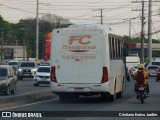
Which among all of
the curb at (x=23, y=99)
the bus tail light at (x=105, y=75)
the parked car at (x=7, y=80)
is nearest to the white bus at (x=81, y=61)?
the bus tail light at (x=105, y=75)

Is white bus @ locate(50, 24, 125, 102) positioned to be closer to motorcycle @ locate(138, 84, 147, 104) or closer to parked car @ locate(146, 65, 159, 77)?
motorcycle @ locate(138, 84, 147, 104)

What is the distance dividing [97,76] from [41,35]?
109 meters

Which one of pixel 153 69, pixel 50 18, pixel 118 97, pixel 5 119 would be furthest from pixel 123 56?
pixel 50 18

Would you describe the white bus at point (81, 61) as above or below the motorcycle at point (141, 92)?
above

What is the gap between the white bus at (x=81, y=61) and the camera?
3150 cm

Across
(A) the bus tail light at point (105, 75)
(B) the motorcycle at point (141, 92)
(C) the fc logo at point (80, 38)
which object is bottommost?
(B) the motorcycle at point (141, 92)

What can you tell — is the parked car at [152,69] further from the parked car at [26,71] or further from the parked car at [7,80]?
the parked car at [7,80]

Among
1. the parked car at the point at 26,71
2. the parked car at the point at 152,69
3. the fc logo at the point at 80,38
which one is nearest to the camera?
the fc logo at the point at 80,38

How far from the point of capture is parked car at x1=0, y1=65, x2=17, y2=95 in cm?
3972

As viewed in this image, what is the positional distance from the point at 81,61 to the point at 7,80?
9615 mm

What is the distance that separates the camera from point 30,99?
34.3 meters

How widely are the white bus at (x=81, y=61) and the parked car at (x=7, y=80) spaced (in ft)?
27.1

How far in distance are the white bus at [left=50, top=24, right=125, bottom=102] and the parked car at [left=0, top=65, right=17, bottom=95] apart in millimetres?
8246

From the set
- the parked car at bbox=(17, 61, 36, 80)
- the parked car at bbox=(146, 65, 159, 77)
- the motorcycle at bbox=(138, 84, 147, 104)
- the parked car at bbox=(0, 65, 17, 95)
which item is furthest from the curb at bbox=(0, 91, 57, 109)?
the parked car at bbox=(146, 65, 159, 77)
